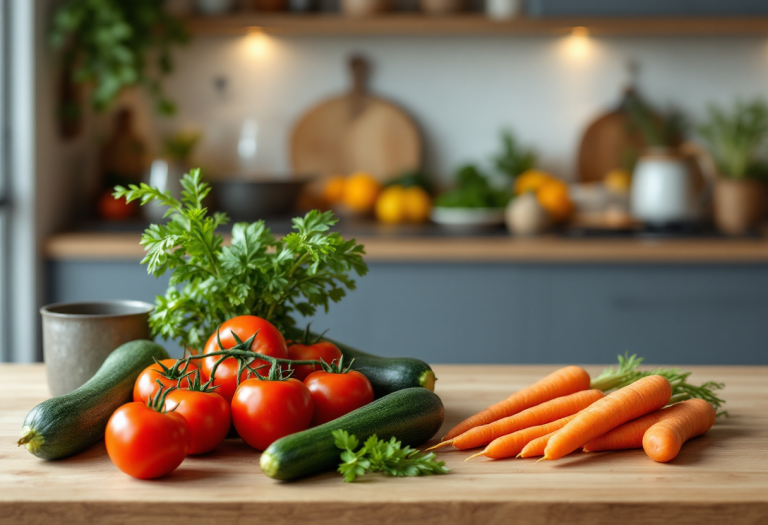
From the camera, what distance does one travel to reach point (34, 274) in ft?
8.27

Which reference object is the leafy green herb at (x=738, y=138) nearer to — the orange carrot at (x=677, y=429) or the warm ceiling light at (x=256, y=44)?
the warm ceiling light at (x=256, y=44)

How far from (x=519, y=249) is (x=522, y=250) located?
0.01m

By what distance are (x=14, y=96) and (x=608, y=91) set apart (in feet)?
6.66

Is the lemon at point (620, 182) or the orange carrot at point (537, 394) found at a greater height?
the lemon at point (620, 182)

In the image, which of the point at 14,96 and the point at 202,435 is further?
the point at 14,96

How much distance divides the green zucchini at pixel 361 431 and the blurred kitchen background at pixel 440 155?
155 centimetres

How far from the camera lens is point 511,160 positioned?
312cm

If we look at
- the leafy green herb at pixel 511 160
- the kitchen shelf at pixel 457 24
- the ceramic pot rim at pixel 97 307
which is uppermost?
the kitchen shelf at pixel 457 24

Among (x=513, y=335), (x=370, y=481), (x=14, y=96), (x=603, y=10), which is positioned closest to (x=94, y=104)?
(x=14, y=96)

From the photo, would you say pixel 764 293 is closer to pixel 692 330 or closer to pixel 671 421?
pixel 692 330

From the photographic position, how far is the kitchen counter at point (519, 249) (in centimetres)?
247

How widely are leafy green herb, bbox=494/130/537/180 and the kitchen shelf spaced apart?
39cm

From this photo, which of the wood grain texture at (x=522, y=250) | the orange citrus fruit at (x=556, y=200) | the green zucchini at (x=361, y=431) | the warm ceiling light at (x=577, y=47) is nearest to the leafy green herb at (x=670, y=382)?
the green zucchini at (x=361, y=431)

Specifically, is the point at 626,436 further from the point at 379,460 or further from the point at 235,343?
the point at 235,343
